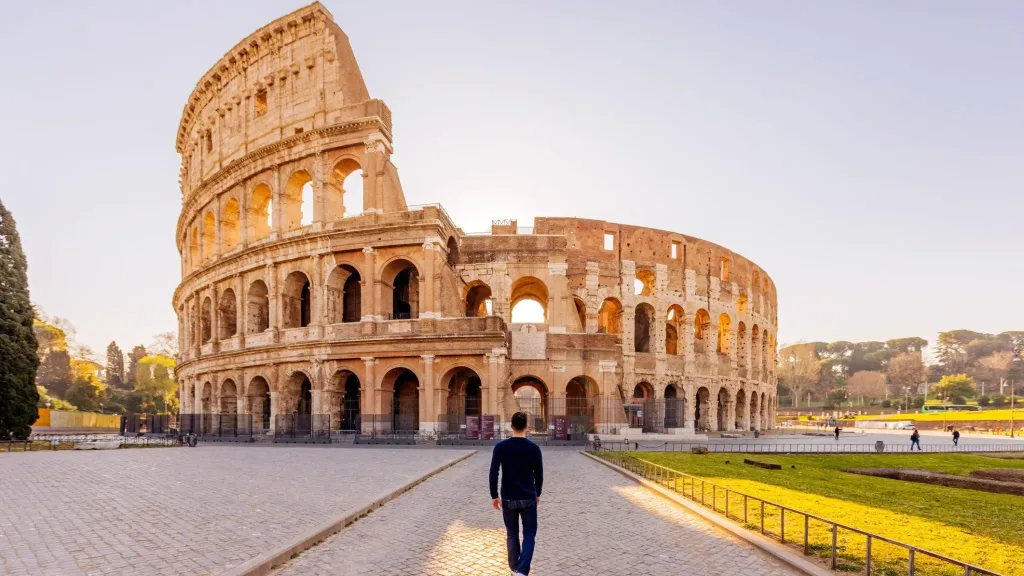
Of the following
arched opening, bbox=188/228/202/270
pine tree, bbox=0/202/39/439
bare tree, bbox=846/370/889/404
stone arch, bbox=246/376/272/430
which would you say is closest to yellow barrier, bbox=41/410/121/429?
arched opening, bbox=188/228/202/270

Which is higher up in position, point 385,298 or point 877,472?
point 385,298

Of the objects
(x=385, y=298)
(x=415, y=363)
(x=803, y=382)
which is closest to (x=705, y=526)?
(x=415, y=363)

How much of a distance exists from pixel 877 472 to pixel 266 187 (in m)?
32.1

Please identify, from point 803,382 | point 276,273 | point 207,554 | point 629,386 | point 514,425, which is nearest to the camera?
point 514,425

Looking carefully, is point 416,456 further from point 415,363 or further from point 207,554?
point 207,554

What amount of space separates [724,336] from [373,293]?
88.0 feet

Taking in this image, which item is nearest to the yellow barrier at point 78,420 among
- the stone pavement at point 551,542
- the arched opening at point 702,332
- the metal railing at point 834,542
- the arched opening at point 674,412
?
the arched opening at point 674,412

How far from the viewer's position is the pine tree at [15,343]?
2498 cm

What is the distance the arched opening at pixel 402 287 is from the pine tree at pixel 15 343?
15.5m

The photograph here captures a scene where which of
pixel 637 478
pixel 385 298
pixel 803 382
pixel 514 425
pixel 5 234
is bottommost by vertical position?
pixel 803 382

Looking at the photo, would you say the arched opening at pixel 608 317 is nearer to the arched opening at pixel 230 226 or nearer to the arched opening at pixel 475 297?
the arched opening at pixel 475 297

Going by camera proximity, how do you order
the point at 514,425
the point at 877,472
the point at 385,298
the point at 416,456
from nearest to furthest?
the point at 514,425 < the point at 877,472 < the point at 416,456 < the point at 385,298

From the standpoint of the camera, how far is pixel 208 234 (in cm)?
3938

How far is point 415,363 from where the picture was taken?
28969 millimetres
